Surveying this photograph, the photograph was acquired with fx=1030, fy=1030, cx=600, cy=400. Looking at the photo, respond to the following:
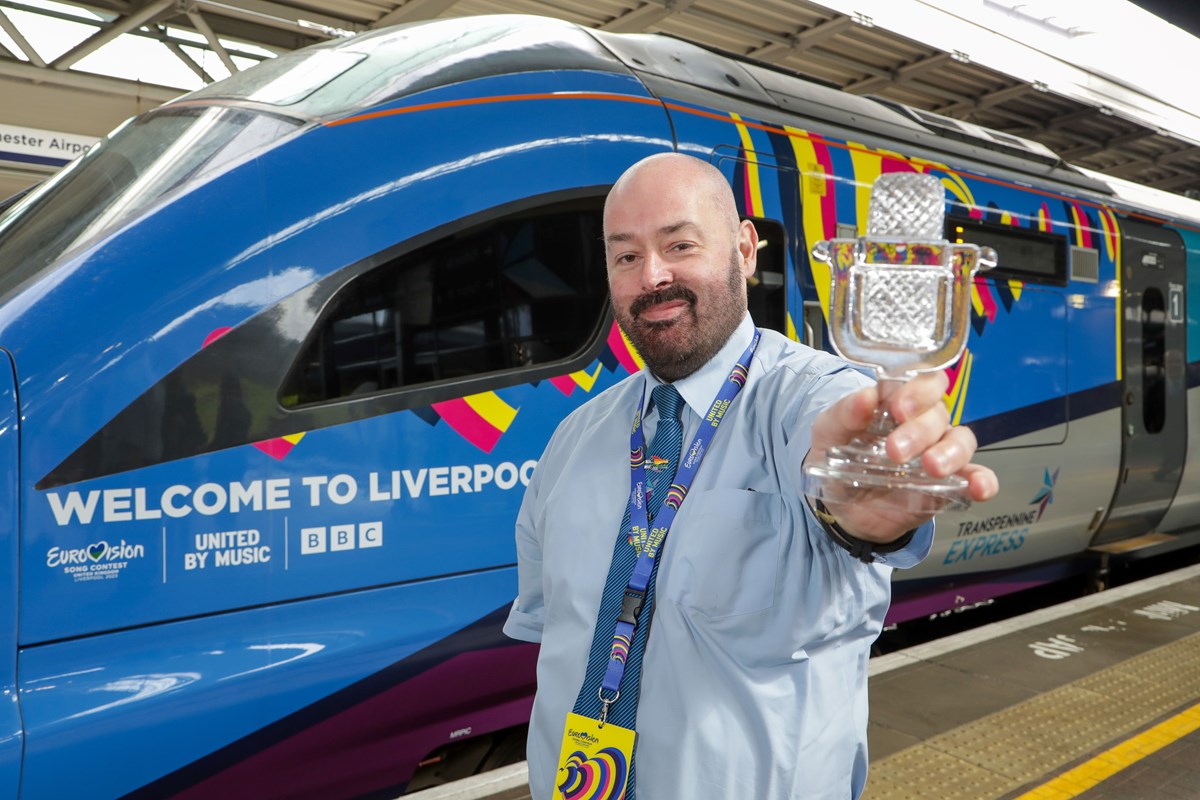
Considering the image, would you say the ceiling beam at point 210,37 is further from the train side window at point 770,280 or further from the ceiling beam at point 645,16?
the train side window at point 770,280

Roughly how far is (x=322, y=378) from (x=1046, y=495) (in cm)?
388

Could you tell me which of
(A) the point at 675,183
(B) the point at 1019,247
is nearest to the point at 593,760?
(A) the point at 675,183

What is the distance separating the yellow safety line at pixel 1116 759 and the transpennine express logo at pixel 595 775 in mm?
2054

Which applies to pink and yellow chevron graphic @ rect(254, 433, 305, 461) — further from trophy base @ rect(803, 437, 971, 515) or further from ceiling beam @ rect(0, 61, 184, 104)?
ceiling beam @ rect(0, 61, 184, 104)

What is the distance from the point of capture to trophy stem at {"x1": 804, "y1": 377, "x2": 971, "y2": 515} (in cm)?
104

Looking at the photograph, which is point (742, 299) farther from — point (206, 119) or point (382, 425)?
point (206, 119)

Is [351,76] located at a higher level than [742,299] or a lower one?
higher

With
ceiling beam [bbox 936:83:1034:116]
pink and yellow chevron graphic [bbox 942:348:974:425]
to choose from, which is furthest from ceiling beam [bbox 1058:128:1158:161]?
pink and yellow chevron graphic [bbox 942:348:974:425]

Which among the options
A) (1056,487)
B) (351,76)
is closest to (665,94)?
(351,76)

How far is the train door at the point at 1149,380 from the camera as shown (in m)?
5.88

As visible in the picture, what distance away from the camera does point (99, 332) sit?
7.99 feet

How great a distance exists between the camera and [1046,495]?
5180 mm

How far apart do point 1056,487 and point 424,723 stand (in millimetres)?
3637

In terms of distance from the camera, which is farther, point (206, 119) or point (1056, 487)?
point (1056, 487)
